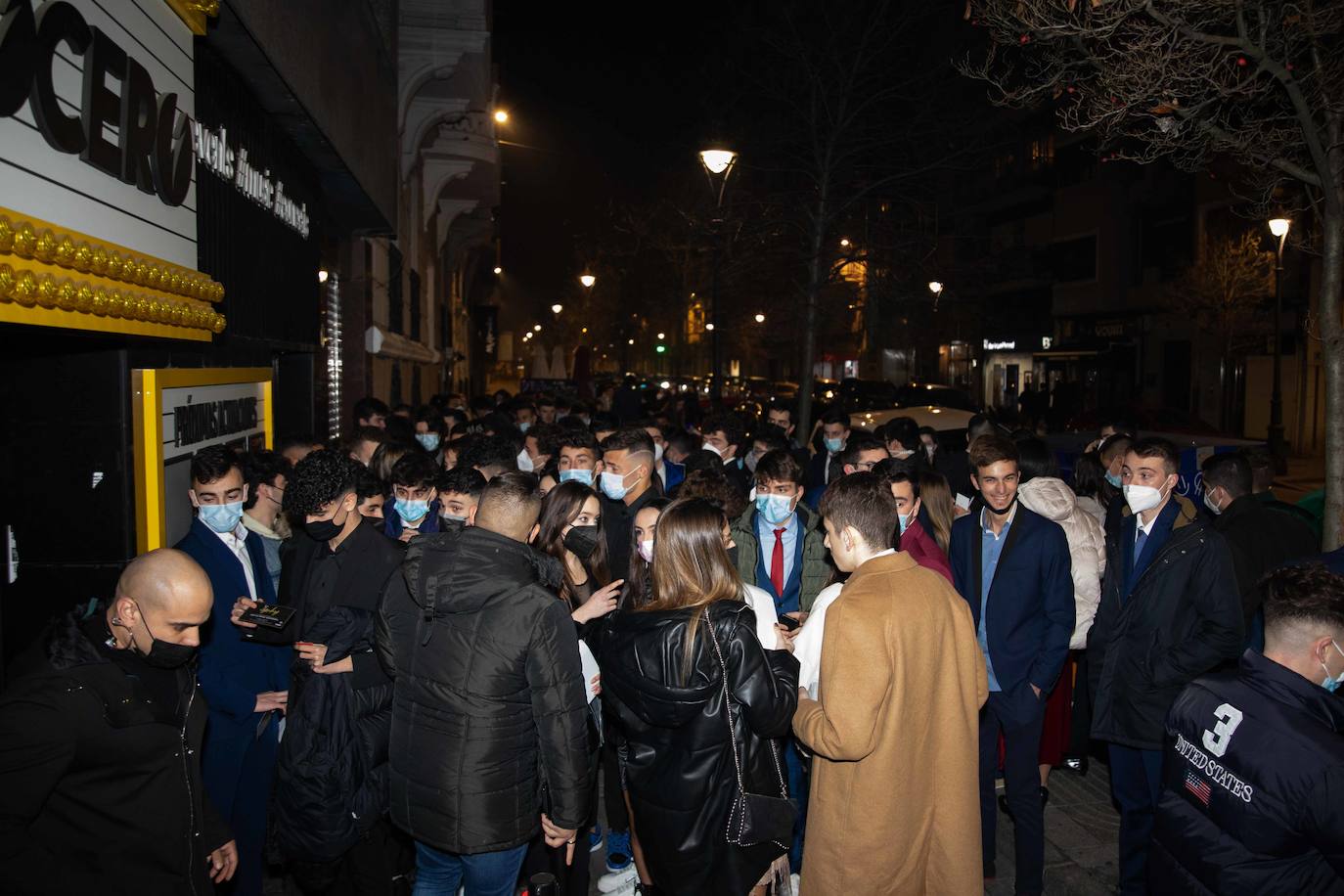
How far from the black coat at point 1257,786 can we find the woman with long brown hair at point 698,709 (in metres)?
1.33

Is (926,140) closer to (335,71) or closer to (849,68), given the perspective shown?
(849,68)

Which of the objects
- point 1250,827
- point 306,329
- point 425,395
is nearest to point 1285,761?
point 1250,827

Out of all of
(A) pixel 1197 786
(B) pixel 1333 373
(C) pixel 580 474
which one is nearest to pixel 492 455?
(C) pixel 580 474

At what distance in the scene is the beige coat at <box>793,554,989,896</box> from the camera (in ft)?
10.6

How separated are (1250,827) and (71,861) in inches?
139

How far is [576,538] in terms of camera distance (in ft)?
15.9

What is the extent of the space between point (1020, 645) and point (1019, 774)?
0.65 meters

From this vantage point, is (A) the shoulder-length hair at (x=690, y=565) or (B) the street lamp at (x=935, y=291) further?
(B) the street lamp at (x=935, y=291)

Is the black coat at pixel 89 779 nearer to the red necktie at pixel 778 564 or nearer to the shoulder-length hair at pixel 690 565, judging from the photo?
the shoulder-length hair at pixel 690 565

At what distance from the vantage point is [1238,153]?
26.6 feet

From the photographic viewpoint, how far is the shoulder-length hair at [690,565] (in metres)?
3.40

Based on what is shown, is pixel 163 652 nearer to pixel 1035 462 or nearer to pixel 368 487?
pixel 368 487

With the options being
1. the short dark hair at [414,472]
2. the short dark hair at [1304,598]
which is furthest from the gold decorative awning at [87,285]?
the short dark hair at [1304,598]

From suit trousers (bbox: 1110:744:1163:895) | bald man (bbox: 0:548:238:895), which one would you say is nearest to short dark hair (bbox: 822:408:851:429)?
suit trousers (bbox: 1110:744:1163:895)
